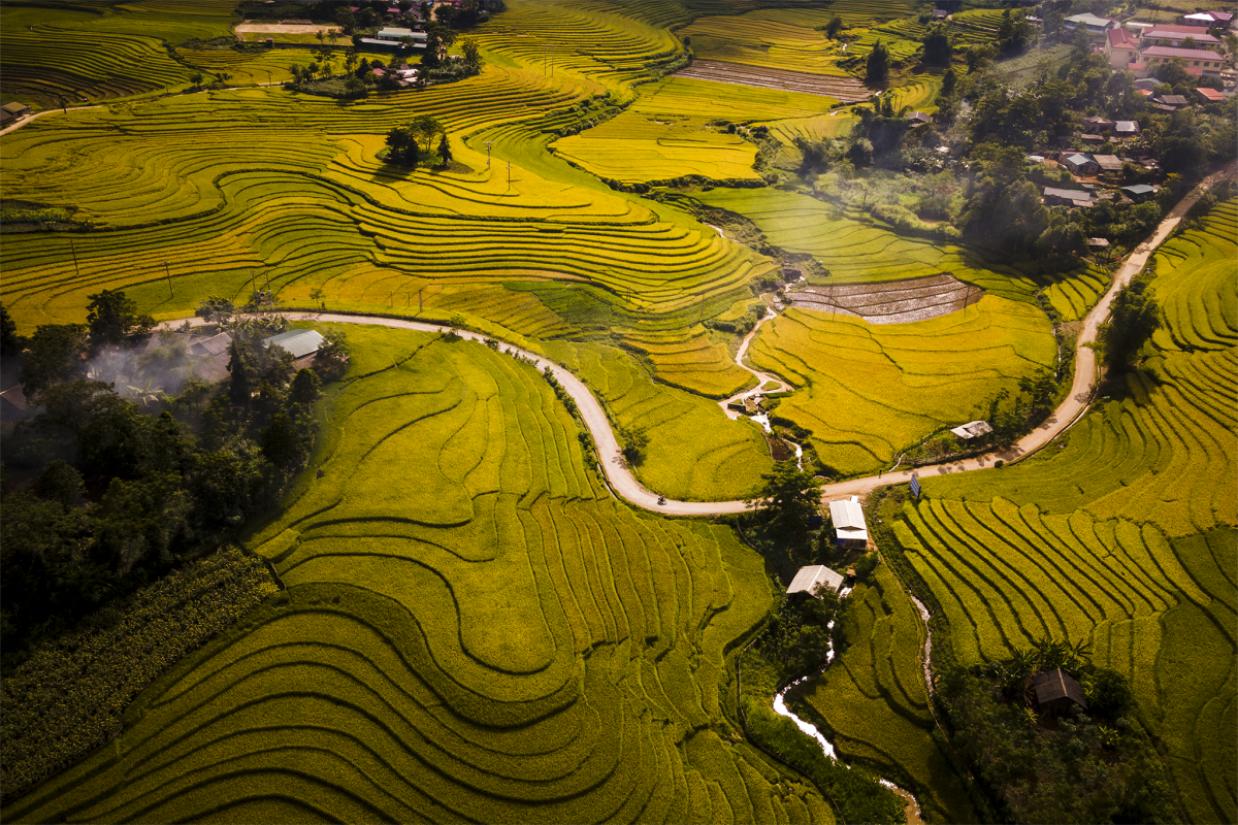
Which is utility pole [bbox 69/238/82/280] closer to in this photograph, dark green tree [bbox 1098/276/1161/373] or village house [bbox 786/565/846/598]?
village house [bbox 786/565/846/598]

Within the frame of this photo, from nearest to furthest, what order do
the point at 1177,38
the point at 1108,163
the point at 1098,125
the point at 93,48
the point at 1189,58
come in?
1. the point at 1108,163
2. the point at 93,48
3. the point at 1098,125
4. the point at 1189,58
5. the point at 1177,38

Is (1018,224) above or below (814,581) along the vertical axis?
above

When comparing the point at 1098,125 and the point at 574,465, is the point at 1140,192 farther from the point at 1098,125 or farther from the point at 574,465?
the point at 574,465

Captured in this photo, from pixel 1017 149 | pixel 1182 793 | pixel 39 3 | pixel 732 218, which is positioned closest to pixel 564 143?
pixel 732 218

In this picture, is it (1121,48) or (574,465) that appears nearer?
(574,465)

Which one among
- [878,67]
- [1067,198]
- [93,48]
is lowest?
[1067,198]

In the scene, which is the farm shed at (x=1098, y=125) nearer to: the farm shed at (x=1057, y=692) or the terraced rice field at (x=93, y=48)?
the farm shed at (x=1057, y=692)

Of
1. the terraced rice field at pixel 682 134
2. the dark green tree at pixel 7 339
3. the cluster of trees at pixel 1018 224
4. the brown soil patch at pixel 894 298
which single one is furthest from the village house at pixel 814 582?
the terraced rice field at pixel 682 134

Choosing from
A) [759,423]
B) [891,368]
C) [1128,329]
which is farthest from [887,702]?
[1128,329]
